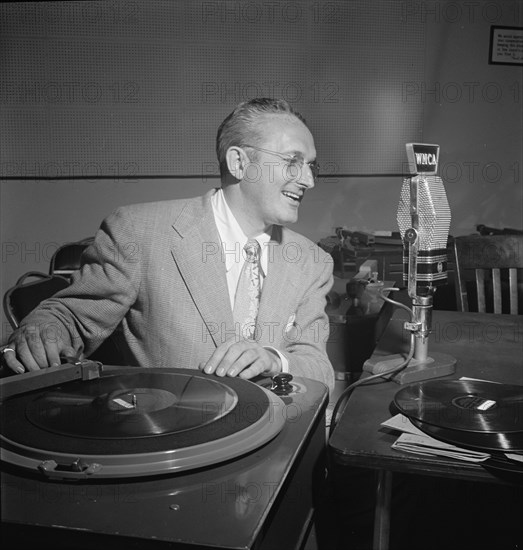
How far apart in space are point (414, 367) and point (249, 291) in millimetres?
637

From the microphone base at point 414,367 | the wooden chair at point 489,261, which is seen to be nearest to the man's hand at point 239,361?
the microphone base at point 414,367

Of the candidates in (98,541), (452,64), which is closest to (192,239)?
(98,541)

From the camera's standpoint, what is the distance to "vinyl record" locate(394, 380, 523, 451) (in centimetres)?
83

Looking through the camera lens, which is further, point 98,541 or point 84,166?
point 84,166

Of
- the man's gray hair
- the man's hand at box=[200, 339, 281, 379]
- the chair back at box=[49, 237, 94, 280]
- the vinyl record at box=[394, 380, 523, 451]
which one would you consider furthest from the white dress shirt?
the chair back at box=[49, 237, 94, 280]

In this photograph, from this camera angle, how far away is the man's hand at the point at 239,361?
39.3 inches

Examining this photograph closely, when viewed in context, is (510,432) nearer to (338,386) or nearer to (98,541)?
(98,541)

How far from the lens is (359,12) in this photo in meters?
4.03

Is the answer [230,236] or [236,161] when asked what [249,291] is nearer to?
[230,236]

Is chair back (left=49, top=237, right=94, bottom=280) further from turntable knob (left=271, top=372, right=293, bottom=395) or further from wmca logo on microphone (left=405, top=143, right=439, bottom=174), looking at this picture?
turntable knob (left=271, top=372, right=293, bottom=395)

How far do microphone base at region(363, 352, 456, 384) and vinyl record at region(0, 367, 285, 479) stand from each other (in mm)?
400

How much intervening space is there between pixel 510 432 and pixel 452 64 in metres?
3.95

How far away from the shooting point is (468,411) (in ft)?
2.98

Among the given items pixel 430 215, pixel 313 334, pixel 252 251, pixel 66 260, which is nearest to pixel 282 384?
pixel 430 215
